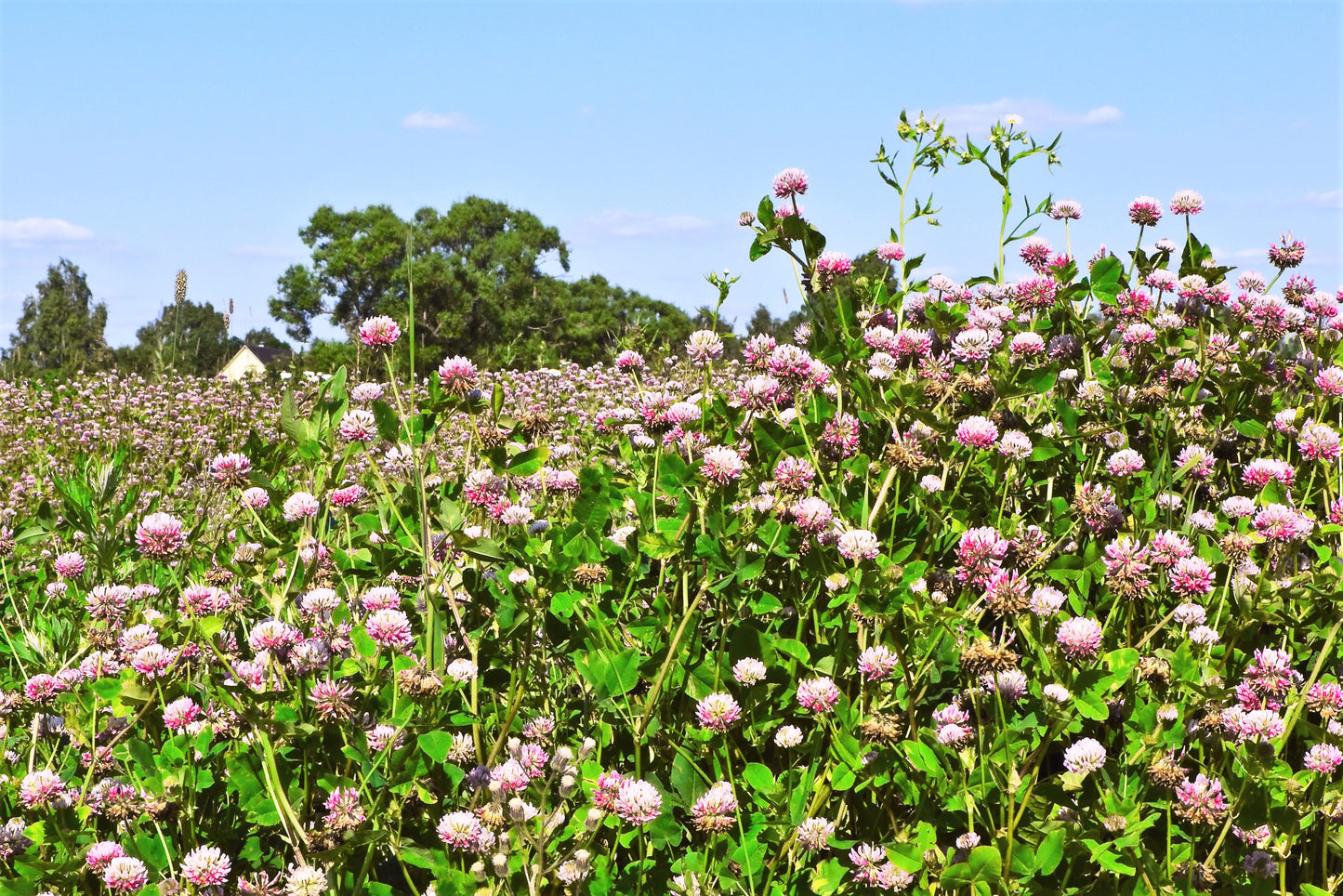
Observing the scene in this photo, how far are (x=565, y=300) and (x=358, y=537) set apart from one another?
46.9 metres

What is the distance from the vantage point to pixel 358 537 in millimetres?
2578

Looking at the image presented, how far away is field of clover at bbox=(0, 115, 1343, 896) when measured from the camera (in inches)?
78.4

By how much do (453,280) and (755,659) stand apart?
43947mm

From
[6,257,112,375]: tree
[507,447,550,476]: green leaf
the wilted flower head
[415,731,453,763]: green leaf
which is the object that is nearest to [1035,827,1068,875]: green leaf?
[415,731,453,763]: green leaf

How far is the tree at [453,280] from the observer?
45062 millimetres

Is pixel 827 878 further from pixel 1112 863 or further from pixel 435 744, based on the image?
pixel 435 744

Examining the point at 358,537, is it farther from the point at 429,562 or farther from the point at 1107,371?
the point at 1107,371

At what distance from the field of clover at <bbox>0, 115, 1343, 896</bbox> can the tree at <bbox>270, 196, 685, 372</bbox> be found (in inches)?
1640

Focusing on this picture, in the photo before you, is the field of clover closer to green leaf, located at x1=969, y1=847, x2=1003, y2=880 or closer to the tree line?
green leaf, located at x1=969, y1=847, x2=1003, y2=880

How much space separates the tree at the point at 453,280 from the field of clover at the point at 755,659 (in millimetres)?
41663

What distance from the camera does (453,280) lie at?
44.6 metres

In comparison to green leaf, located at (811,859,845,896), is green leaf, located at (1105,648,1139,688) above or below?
above

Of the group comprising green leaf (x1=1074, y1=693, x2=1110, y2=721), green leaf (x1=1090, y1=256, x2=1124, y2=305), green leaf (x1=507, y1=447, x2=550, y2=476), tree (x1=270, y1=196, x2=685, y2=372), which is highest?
tree (x1=270, y1=196, x2=685, y2=372)

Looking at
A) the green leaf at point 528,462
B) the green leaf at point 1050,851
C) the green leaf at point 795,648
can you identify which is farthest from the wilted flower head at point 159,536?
the green leaf at point 1050,851
